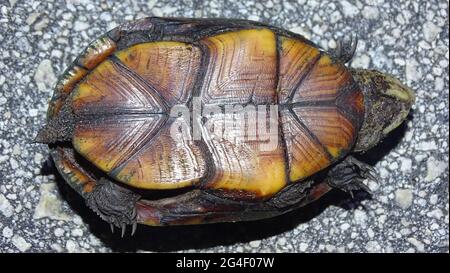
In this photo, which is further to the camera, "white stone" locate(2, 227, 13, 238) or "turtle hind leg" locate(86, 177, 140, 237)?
"white stone" locate(2, 227, 13, 238)

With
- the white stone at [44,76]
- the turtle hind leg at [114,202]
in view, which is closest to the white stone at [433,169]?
the turtle hind leg at [114,202]

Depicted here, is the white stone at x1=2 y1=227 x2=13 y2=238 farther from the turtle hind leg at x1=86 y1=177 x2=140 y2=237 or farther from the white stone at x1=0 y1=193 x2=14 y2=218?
the turtle hind leg at x1=86 y1=177 x2=140 y2=237

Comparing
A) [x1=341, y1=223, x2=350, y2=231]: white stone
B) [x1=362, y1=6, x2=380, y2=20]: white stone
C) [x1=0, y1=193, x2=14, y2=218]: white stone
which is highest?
[x1=362, y1=6, x2=380, y2=20]: white stone

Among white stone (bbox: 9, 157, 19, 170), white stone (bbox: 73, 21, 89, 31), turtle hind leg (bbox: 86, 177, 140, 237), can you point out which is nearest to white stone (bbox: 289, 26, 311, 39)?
white stone (bbox: 73, 21, 89, 31)

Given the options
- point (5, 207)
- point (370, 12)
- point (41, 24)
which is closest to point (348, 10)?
point (370, 12)

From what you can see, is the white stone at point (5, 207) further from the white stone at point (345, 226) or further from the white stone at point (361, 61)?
the white stone at point (361, 61)

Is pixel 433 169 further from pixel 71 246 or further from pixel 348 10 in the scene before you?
pixel 71 246

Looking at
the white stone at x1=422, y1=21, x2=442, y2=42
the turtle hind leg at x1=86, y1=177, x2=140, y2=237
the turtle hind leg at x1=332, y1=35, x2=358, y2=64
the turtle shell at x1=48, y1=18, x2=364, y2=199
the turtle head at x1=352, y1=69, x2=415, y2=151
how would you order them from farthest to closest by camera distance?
the white stone at x1=422, y1=21, x2=442, y2=42, the turtle hind leg at x1=332, y1=35, x2=358, y2=64, the turtle head at x1=352, y1=69, x2=415, y2=151, the turtle hind leg at x1=86, y1=177, x2=140, y2=237, the turtle shell at x1=48, y1=18, x2=364, y2=199
